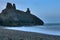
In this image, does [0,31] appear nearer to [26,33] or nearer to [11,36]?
[11,36]

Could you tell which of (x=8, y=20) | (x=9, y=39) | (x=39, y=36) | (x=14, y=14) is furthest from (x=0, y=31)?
(x=14, y=14)

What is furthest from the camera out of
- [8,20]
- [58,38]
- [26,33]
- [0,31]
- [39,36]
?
[8,20]

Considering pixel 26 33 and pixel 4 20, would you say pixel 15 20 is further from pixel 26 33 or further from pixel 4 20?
pixel 26 33

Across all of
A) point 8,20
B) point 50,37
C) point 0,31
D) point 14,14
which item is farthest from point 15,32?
point 14,14

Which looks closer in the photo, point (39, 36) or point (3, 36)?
point (39, 36)

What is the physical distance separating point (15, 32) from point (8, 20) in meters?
99.8

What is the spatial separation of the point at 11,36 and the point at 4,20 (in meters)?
100

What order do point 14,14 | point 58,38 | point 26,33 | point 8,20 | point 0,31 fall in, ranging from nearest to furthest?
point 58,38
point 26,33
point 0,31
point 8,20
point 14,14

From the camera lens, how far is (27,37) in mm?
5906

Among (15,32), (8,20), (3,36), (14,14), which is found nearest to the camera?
(15,32)

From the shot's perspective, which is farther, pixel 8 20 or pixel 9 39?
pixel 8 20

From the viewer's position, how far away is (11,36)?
21.4 ft

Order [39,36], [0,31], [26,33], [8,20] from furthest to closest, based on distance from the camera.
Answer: [8,20] < [0,31] < [26,33] < [39,36]

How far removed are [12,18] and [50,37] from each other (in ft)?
347
